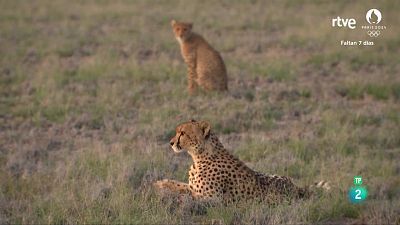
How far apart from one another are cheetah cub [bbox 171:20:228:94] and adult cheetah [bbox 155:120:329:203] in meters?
4.05

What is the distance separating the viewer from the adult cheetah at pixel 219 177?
5414 mm

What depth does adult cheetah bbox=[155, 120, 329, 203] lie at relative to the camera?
213 inches

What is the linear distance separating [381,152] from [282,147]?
1.08 meters

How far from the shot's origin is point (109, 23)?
624 inches

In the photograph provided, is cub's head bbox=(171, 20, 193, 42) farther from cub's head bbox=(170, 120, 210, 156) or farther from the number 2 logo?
the number 2 logo

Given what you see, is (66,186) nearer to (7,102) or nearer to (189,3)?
(7,102)

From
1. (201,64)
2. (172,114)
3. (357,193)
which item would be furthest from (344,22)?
(357,193)

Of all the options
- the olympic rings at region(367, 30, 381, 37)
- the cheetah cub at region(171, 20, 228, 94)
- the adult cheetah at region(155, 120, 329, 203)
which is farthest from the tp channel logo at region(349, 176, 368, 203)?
the olympic rings at region(367, 30, 381, 37)

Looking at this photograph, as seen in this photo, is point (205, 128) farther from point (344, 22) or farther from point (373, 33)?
point (344, 22)

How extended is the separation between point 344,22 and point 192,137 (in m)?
10.5

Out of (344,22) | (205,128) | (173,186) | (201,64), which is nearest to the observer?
(205,128)

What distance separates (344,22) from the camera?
49.9 ft

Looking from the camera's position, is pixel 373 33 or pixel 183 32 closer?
pixel 183 32

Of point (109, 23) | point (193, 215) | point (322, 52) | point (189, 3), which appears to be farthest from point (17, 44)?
point (193, 215)
